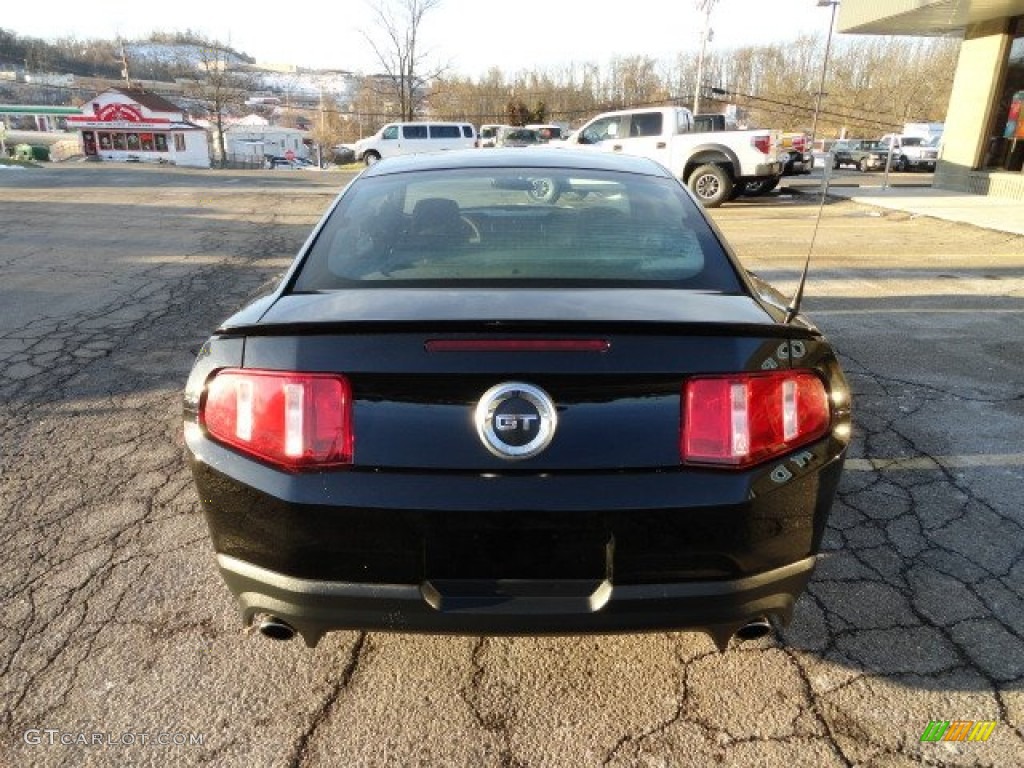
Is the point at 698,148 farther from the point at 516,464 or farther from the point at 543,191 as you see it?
the point at 516,464

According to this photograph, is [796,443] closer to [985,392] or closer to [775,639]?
[775,639]

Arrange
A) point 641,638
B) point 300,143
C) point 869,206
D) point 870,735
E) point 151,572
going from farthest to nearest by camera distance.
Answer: point 300,143 < point 869,206 < point 151,572 < point 641,638 < point 870,735

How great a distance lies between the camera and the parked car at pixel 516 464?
1616 millimetres

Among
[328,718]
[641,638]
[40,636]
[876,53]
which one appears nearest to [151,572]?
[40,636]

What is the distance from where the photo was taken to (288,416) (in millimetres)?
1670

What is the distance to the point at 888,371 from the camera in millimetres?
4754

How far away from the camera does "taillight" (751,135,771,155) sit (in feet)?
47.4

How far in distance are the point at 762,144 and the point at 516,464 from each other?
14899mm

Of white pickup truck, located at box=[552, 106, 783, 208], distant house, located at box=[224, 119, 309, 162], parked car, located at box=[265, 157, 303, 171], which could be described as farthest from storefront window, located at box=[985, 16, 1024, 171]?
distant house, located at box=[224, 119, 309, 162]

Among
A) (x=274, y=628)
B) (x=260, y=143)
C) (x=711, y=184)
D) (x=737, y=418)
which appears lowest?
(x=260, y=143)

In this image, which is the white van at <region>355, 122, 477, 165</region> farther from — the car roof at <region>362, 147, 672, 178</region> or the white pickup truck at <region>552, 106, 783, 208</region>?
the car roof at <region>362, 147, 672, 178</region>

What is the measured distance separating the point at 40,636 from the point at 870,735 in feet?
8.43

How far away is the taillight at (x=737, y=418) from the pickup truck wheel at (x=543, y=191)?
4.47 ft

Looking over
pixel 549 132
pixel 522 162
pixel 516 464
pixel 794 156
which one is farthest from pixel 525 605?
pixel 549 132
